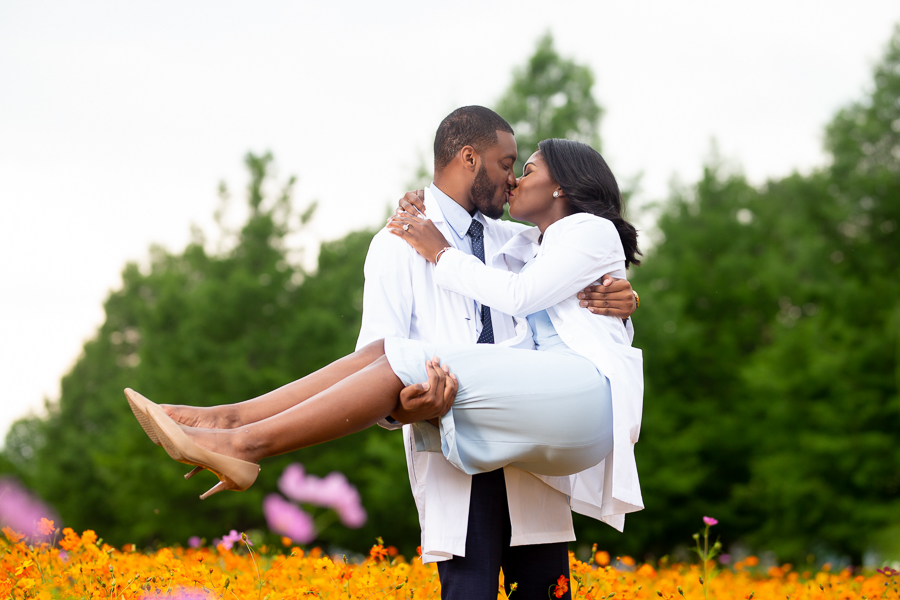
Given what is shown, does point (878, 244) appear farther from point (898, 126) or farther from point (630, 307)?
point (630, 307)

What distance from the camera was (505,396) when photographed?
8.93 feet

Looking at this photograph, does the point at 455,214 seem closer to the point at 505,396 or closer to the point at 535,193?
the point at 535,193

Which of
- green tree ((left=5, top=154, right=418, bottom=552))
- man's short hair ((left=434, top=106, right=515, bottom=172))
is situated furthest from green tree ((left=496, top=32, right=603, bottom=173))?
man's short hair ((left=434, top=106, right=515, bottom=172))

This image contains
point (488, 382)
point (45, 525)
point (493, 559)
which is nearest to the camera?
point (488, 382)

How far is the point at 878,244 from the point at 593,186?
14.1m

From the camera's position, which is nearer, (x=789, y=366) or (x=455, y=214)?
→ (x=455, y=214)

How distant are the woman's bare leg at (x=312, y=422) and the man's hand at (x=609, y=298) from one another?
97 cm

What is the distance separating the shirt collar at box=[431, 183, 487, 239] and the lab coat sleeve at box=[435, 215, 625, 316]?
42 centimetres

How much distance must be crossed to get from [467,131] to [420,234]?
688 mm

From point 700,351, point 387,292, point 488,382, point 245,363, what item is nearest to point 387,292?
point 387,292

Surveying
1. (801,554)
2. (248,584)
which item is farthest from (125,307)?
(248,584)

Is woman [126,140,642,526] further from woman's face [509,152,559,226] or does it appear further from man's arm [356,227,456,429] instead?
woman's face [509,152,559,226]

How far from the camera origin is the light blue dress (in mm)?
2723

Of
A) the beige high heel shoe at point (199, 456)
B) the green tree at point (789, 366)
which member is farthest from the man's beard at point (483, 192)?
the green tree at point (789, 366)
